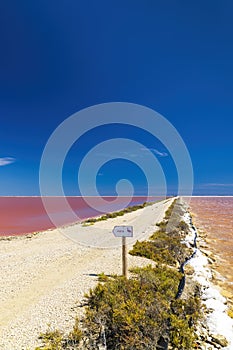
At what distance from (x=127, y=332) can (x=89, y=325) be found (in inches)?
27.7

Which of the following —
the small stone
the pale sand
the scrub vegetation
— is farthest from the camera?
the pale sand

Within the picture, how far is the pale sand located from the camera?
482cm

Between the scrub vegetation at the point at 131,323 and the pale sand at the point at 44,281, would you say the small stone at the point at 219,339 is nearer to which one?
the scrub vegetation at the point at 131,323

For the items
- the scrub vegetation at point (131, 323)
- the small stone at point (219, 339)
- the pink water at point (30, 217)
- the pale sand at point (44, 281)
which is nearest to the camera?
the scrub vegetation at point (131, 323)

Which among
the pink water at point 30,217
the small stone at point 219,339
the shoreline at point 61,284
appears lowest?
the small stone at point 219,339

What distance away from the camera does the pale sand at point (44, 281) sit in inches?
190

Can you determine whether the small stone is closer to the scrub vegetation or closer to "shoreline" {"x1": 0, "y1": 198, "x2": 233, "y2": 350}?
"shoreline" {"x1": 0, "y1": 198, "x2": 233, "y2": 350}

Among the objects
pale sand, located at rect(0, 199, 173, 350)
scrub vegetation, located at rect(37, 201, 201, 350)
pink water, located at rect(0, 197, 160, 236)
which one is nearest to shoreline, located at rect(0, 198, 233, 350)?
pale sand, located at rect(0, 199, 173, 350)

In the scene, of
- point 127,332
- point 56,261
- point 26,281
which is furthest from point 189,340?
point 56,261

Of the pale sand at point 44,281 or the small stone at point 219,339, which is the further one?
the pale sand at point 44,281

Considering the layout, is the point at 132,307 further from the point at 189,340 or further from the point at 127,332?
the point at 189,340

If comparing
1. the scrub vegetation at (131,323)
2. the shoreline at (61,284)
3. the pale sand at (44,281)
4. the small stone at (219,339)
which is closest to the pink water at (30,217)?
the pale sand at (44,281)

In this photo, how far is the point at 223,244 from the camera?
16.1m

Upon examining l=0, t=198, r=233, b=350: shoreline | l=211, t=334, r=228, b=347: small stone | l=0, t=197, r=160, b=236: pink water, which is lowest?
l=211, t=334, r=228, b=347: small stone
